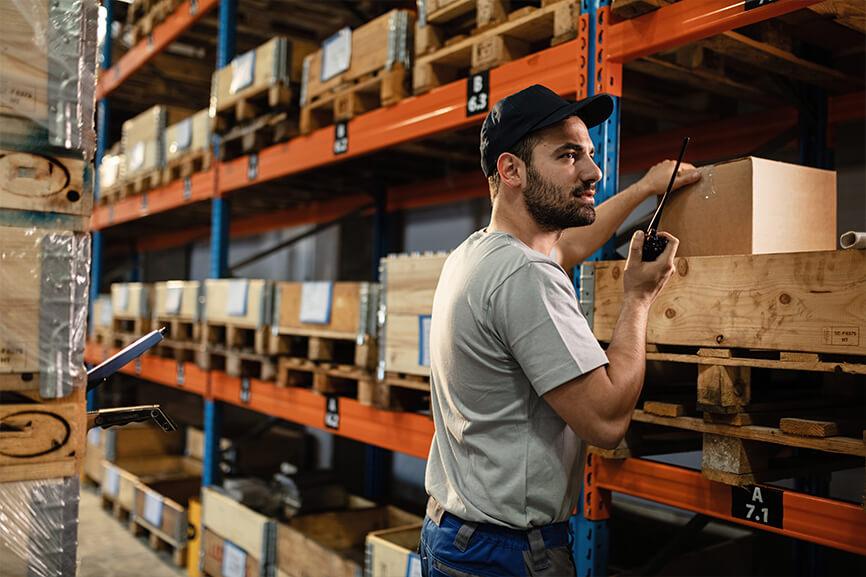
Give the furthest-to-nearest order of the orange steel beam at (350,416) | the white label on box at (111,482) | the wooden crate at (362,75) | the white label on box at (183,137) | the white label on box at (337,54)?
the white label on box at (111,482) < the white label on box at (183,137) < the white label on box at (337,54) < the wooden crate at (362,75) < the orange steel beam at (350,416)

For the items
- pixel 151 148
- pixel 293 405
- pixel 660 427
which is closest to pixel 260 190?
pixel 151 148

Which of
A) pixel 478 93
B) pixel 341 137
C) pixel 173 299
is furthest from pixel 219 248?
pixel 478 93

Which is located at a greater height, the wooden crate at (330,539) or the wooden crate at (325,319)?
the wooden crate at (325,319)

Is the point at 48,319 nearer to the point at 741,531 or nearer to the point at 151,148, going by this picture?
the point at 741,531

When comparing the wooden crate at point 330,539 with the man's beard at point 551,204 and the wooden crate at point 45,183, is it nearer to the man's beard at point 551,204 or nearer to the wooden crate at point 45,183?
the wooden crate at point 45,183

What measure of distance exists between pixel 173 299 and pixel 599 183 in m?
4.24

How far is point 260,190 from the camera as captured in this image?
688cm

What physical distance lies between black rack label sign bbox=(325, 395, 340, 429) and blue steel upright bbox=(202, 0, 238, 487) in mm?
1713

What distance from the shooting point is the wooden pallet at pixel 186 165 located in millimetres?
5957

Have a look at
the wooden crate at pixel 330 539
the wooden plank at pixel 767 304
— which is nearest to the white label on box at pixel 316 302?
the wooden crate at pixel 330 539

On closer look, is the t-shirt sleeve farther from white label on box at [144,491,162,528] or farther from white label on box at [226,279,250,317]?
white label on box at [144,491,162,528]

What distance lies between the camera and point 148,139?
6.86 metres

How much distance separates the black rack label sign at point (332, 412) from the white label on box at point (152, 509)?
2.67 metres

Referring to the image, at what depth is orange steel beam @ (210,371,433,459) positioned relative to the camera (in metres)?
3.79
